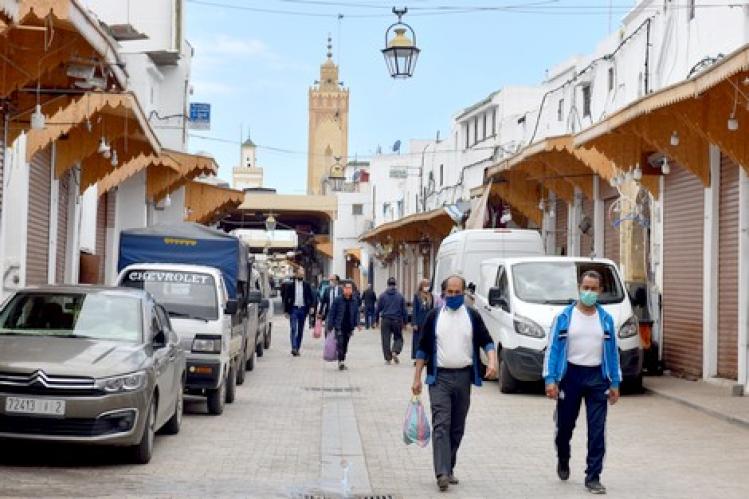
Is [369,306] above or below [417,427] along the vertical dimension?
above

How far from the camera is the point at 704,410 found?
16406mm

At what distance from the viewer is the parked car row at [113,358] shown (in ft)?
33.8

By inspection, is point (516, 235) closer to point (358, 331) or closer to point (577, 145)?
point (577, 145)

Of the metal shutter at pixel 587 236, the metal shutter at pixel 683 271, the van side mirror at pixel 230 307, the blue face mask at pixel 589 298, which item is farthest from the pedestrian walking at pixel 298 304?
the blue face mask at pixel 589 298

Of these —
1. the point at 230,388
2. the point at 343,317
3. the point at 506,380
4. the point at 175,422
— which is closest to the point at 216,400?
the point at 230,388

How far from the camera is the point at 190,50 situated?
44.7 metres

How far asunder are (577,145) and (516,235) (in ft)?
11.0

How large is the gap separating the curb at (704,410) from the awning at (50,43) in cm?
835

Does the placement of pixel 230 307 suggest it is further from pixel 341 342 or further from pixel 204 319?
pixel 341 342

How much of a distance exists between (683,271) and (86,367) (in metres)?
14.3

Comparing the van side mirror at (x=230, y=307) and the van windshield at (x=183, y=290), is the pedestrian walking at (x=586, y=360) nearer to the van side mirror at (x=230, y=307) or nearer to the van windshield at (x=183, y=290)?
the van side mirror at (x=230, y=307)

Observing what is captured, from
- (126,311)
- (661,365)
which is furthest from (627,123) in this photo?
(126,311)

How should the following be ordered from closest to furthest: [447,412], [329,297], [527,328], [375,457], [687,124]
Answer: [447,412]
[375,457]
[687,124]
[527,328]
[329,297]

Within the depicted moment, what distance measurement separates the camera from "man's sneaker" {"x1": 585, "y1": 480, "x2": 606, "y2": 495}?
394 inches
